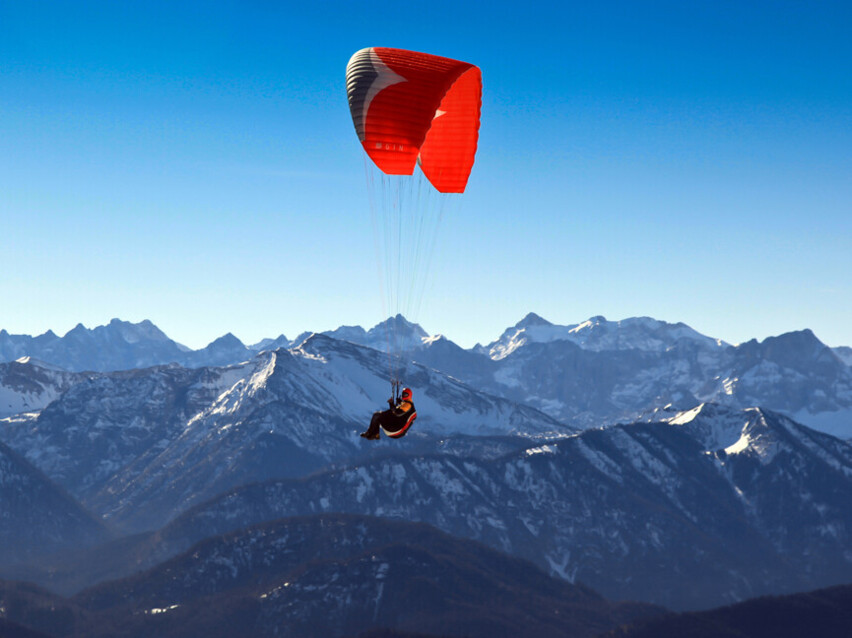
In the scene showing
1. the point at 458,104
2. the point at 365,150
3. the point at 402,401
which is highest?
the point at 458,104

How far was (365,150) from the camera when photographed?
3935 inches

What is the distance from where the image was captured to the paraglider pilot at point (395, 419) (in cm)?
9512

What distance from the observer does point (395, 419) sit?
95.6m

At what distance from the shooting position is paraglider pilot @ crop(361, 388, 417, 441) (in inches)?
3745

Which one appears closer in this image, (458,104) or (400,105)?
(400,105)

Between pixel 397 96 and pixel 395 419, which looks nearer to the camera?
pixel 395 419

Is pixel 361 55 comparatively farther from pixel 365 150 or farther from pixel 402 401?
pixel 402 401

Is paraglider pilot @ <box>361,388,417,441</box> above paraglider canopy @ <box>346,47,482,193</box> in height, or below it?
below

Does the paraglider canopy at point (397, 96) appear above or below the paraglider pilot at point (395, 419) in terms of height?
above

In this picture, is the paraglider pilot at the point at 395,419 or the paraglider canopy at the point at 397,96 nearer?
the paraglider pilot at the point at 395,419

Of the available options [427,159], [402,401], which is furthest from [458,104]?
[402,401]

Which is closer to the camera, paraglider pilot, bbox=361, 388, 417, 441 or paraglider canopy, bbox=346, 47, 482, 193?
paraglider pilot, bbox=361, 388, 417, 441

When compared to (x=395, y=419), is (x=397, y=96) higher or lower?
higher

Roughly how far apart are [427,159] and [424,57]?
10.9 m
